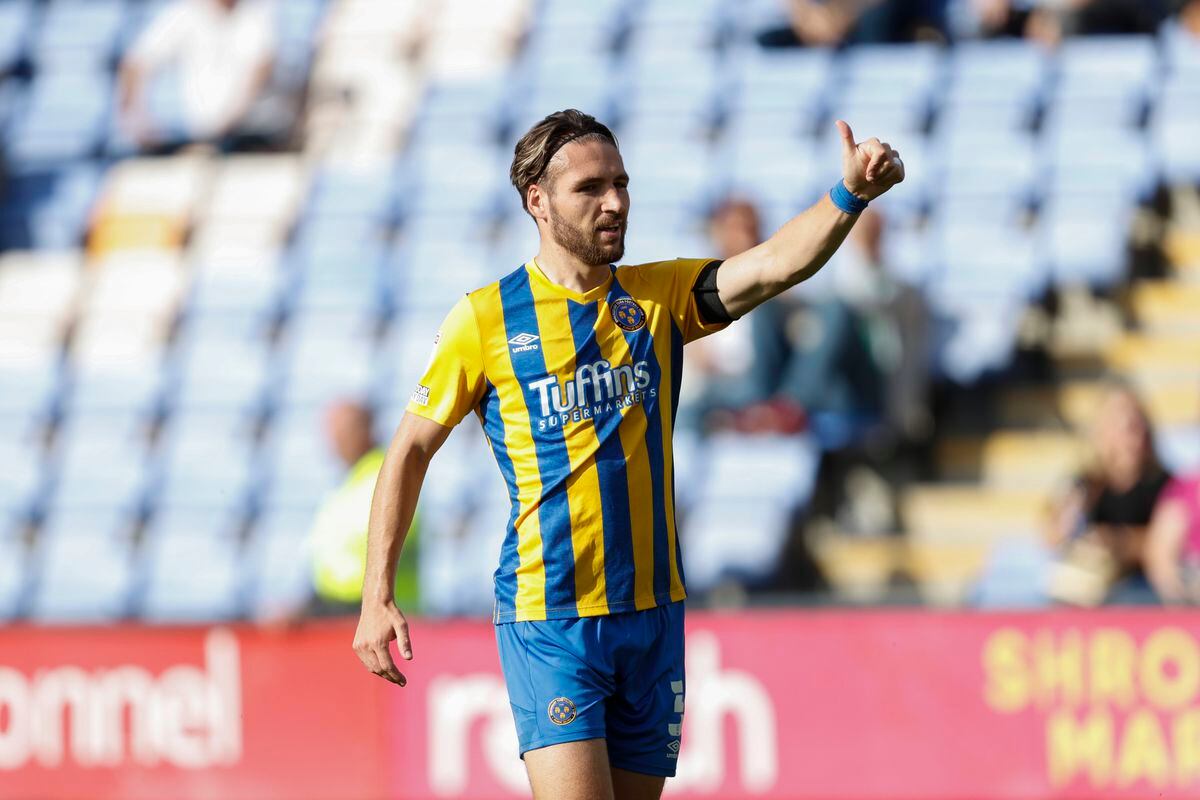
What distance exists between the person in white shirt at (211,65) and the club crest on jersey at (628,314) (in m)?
8.61

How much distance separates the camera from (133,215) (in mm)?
12281

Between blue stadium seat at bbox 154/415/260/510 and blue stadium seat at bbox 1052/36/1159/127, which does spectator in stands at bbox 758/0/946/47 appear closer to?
blue stadium seat at bbox 1052/36/1159/127

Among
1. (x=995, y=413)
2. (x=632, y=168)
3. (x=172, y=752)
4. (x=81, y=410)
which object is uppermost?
(x=632, y=168)

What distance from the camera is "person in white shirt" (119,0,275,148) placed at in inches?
485

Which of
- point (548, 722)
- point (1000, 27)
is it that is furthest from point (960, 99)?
point (548, 722)

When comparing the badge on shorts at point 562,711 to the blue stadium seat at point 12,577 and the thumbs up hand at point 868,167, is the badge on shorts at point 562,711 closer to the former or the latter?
the thumbs up hand at point 868,167

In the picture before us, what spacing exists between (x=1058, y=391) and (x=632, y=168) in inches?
120

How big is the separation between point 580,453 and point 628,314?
1.19 ft

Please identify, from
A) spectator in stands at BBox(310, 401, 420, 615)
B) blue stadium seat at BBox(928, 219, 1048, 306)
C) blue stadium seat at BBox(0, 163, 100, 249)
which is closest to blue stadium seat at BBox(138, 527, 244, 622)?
spectator in stands at BBox(310, 401, 420, 615)

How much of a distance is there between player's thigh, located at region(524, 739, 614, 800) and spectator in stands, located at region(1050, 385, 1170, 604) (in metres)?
4.32

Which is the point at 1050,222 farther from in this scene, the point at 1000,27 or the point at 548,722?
the point at 548,722

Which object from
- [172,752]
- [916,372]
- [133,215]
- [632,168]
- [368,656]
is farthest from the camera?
[133,215]

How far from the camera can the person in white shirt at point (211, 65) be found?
40.4ft

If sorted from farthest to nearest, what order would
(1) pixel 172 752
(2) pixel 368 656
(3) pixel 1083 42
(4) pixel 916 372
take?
(3) pixel 1083 42 → (4) pixel 916 372 → (1) pixel 172 752 → (2) pixel 368 656
